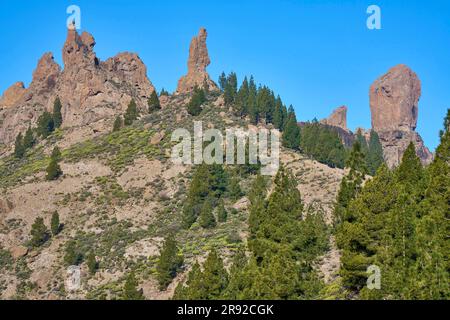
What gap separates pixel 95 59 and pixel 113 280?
295 feet

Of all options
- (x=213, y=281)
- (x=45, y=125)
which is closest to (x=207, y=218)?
(x=213, y=281)

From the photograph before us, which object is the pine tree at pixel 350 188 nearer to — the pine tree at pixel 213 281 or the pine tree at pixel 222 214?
the pine tree at pixel 213 281

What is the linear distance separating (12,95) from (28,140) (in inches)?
1483

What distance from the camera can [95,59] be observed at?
561ft

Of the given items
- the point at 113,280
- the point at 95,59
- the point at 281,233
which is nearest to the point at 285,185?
the point at 281,233

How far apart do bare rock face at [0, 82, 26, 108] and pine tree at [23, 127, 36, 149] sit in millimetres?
32647

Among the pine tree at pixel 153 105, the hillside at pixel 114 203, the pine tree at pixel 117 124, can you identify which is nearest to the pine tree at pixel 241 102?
the hillside at pixel 114 203

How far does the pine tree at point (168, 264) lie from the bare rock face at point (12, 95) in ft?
368

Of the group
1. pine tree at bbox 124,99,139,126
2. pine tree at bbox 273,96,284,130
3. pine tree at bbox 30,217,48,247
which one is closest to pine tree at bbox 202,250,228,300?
pine tree at bbox 30,217,48,247

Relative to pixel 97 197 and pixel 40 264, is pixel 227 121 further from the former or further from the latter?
pixel 40 264

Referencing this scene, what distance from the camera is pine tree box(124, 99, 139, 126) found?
5910 inches

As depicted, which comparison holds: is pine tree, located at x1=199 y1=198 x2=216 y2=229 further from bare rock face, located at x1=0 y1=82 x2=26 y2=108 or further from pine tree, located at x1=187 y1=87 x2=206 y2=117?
bare rock face, located at x1=0 y1=82 x2=26 y2=108
